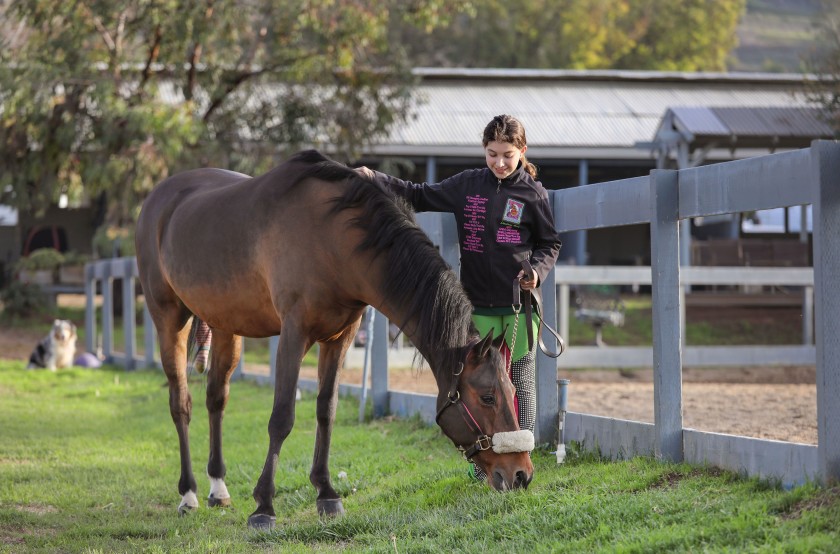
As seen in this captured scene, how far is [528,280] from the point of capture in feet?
15.5

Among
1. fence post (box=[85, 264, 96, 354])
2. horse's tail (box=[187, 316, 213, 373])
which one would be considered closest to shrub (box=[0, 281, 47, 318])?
fence post (box=[85, 264, 96, 354])

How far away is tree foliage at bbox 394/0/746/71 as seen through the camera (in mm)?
43688

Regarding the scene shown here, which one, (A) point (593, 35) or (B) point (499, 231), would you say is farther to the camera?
(A) point (593, 35)

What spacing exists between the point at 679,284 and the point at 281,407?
1.95 meters

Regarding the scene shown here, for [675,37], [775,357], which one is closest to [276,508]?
[775,357]

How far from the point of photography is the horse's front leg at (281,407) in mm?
4930

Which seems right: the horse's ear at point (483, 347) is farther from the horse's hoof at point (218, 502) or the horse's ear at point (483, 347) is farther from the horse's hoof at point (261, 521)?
the horse's hoof at point (218, 502)

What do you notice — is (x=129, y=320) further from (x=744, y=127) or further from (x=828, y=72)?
(x=828, y=72)

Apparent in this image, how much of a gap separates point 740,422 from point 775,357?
679 centimetres

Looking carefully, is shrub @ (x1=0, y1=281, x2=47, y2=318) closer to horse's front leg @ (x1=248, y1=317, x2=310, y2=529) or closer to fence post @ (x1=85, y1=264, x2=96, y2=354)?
fence post @ (x1=85, y1=264, x2=96, y2=354)

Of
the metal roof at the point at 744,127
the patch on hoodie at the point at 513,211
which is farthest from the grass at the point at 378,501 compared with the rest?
the metal roof at the point at 744,127

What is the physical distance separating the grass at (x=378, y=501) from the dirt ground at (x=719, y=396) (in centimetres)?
66

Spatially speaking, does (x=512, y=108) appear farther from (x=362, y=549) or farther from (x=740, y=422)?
(x=362, y=549)

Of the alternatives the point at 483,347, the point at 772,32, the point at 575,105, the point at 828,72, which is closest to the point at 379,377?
the point at 483,347
